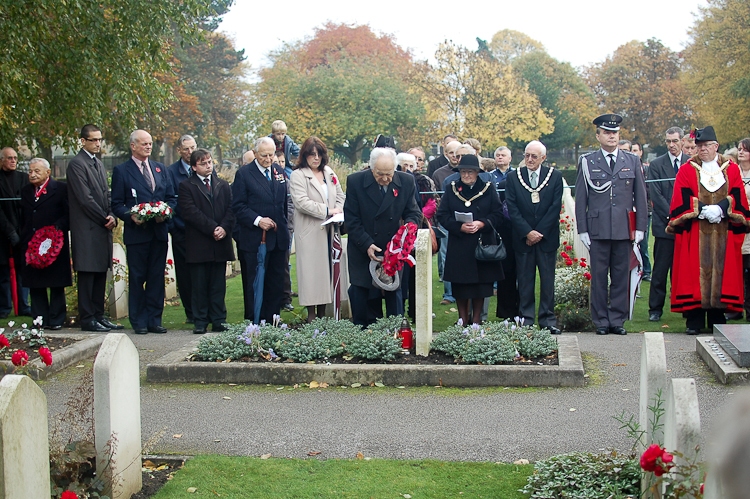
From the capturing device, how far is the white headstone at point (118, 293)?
12.5m

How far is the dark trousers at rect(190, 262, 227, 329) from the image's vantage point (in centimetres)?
1107

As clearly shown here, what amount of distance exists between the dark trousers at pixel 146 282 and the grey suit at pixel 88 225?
370mm

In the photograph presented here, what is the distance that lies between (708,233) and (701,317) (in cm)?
99

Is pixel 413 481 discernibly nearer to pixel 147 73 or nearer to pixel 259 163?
pixel 259 163

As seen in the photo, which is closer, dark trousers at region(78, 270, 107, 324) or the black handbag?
the black handbag

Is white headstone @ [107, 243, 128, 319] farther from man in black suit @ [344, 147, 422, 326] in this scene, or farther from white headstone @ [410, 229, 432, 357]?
white headstone @ [410, 229, 432, 357]

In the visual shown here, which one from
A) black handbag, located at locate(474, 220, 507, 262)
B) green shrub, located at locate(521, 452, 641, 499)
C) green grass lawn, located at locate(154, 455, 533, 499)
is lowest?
green grass lawn, located at locate(154, 455, 533, 499)

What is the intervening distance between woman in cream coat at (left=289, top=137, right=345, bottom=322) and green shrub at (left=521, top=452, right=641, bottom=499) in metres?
5.29

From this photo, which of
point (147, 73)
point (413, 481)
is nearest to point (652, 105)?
point (147, 73)

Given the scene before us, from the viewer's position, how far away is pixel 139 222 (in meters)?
10.7

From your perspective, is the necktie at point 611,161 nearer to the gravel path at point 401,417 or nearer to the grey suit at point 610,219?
the grey suit at point 610,219

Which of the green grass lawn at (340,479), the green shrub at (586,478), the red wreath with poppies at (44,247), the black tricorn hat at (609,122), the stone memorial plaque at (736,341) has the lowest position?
the green grass lawn at (340,479)

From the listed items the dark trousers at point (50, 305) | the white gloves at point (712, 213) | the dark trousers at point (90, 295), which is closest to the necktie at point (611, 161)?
the white gloves at point (712, 213)

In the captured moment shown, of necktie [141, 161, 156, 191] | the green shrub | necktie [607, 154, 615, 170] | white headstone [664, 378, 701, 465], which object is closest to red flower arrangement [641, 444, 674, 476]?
white headstone [664, 378, 701, 465]
